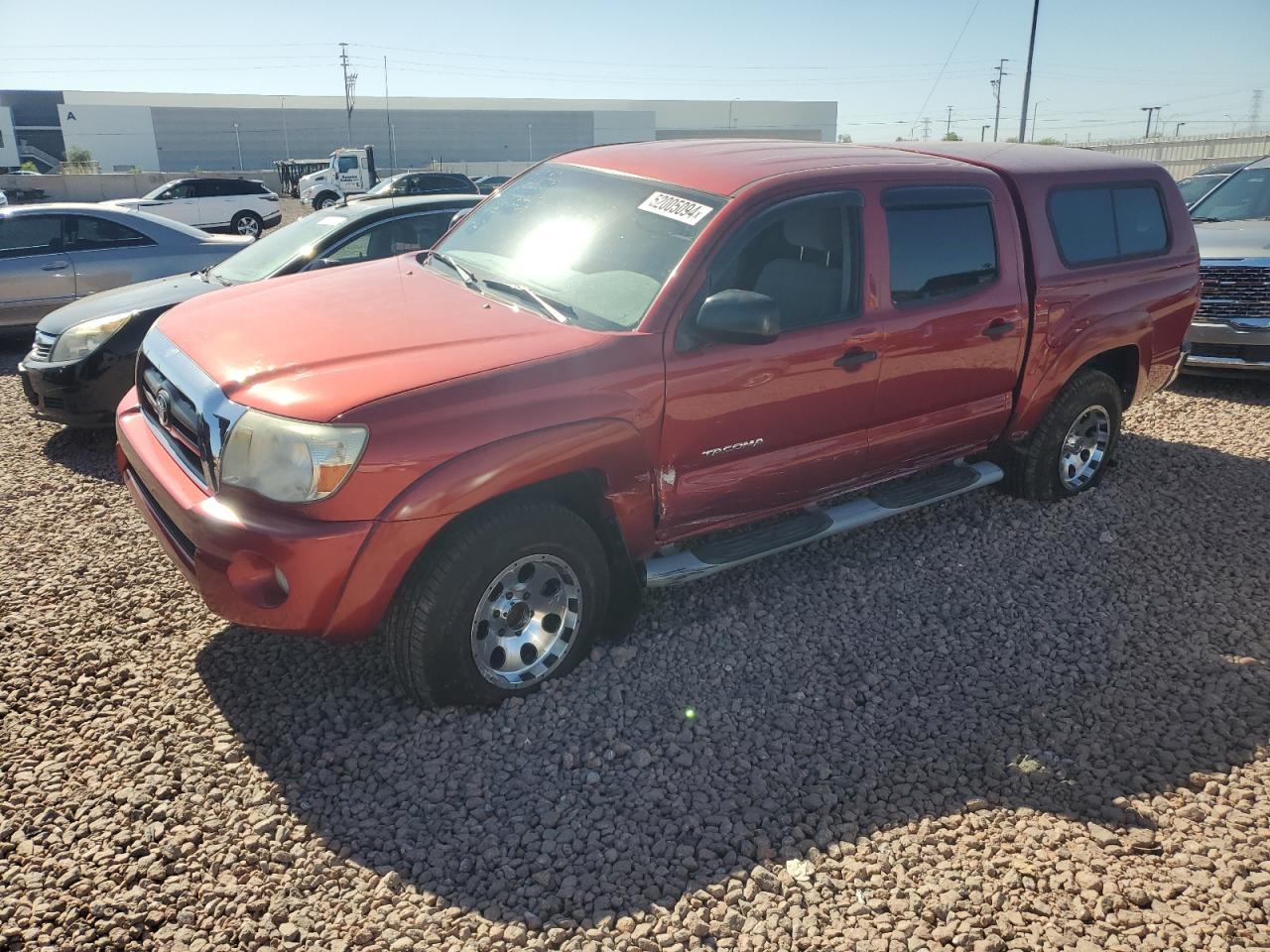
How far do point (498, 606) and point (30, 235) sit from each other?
7.71 metres

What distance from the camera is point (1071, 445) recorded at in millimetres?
5527

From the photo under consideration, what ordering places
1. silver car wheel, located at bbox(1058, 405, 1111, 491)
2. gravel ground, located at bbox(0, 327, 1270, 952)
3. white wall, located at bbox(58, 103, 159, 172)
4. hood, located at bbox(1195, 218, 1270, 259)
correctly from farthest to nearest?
white wall, located at bbox(58, 103, 159, 172) < hood, located at bbox(1195, 218, 1270, 259) < silver car wheel, located at bbox(1058, 405, 1111, 491) < gravel ground, located at bbox(0, 327, 1270, 952)

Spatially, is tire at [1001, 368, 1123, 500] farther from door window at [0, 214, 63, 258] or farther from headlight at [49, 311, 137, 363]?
door window at [0, 214, 63, 258]

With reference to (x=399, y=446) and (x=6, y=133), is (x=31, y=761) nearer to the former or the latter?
(x=399, y=446)

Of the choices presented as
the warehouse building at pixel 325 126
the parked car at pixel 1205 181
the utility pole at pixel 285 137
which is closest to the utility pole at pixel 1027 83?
the parked car at pixel 1205 181

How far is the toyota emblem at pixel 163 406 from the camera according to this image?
351 cm

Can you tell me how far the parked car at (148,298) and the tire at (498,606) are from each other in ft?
12.3

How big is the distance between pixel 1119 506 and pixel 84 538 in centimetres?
584

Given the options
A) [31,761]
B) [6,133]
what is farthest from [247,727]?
[6,133]

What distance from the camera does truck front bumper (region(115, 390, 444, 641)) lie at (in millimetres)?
2928

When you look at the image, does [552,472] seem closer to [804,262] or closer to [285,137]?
[804,262]

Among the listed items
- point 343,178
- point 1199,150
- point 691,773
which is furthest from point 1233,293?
point 343,178

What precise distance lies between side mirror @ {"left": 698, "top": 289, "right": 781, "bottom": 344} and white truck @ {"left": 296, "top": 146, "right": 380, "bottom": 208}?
36164 mm

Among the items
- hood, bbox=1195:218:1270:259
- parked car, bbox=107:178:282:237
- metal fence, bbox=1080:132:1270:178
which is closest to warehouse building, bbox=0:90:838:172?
metal fence, bbox=1080:132:1270:178
